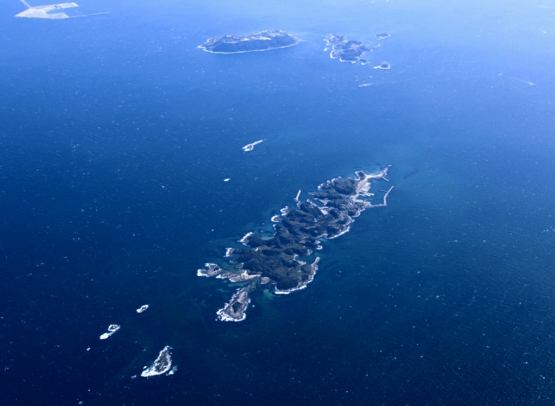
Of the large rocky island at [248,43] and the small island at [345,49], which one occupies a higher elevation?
the large rocky island at [248,43]

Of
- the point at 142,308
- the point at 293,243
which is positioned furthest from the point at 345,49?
the point at 142,308

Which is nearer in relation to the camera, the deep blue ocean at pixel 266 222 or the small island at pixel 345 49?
the deep blue ocean at pixel 266 222

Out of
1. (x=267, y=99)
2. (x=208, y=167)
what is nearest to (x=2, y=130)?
(x=208, y=167)

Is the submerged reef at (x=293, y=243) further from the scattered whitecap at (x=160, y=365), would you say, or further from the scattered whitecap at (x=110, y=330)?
the scattered whitecap at (x=110, y=330)

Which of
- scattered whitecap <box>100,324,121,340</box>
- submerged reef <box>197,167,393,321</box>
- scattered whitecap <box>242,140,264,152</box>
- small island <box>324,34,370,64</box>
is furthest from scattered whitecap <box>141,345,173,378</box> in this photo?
small island <box>324,34,370,64</box>

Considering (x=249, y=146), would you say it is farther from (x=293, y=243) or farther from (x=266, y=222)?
(x=293, y=243)

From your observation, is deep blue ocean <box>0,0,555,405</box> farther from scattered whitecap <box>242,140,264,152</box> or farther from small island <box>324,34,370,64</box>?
small island <box>324,34,370,64</box>

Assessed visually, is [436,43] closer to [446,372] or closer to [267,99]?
[267,99]

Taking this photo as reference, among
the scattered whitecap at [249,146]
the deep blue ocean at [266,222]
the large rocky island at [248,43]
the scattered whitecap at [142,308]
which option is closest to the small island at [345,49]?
the deep blue ocean at [266,222]
